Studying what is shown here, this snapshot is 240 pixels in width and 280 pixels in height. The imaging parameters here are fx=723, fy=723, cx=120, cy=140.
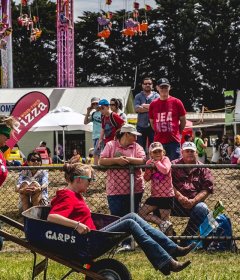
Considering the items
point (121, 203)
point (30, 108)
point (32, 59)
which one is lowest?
point (121, 203)

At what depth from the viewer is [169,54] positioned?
6594cm

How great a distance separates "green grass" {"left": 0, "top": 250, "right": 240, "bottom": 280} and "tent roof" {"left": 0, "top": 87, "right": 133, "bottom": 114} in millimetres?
26734

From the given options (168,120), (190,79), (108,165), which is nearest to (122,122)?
(168,120)

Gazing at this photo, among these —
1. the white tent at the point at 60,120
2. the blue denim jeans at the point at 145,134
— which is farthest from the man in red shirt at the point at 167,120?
the white tent at the point at 60,120

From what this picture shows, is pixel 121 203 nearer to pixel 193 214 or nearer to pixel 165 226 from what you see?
pixel 165 226

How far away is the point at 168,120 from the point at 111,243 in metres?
4.78

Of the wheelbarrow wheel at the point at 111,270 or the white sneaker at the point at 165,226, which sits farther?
the white sneaker at the point at 165,226

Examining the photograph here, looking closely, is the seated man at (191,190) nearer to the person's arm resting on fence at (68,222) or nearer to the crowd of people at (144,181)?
the crowd of people at (144,181)

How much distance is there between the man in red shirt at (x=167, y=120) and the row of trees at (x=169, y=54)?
174 ft

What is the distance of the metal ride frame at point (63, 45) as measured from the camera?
40781mm

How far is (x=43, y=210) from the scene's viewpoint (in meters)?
6.52

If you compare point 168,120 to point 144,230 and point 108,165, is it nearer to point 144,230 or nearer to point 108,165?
point 108,165

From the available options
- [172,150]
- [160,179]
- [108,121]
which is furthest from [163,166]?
[108,121]

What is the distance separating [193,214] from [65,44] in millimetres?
33535
